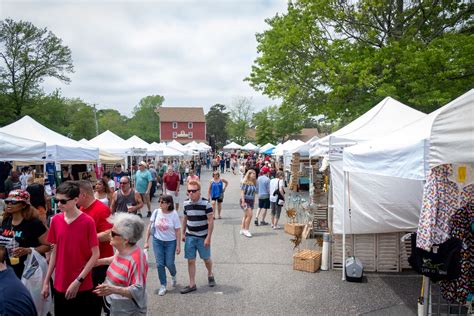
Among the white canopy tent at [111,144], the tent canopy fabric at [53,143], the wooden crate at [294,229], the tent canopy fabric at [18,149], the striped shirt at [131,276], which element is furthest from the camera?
the white canopy tent at [111,144]

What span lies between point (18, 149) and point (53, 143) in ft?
6.04

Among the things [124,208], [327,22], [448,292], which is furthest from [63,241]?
[327,22]

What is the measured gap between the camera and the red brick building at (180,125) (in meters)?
74.7

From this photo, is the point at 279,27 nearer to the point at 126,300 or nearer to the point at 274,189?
the point at 274,189

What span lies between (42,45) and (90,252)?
1677 inches

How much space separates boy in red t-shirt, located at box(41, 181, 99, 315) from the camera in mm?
3422

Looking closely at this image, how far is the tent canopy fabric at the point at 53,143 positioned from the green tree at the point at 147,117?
76.4m

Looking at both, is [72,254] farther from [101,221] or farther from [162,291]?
[162,291]

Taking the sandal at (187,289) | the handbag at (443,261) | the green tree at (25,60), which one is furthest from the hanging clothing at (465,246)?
the green tree at (25,60)

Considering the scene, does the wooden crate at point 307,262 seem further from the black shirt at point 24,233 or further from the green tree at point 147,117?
the green tree at point 147,117

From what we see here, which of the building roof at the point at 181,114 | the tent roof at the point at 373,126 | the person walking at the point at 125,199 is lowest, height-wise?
the person walking at the point at 125,199

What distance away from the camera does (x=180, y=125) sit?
247ft

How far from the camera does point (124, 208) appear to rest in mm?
6953

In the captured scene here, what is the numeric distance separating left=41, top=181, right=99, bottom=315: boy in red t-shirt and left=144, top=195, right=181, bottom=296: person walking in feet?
6.22
